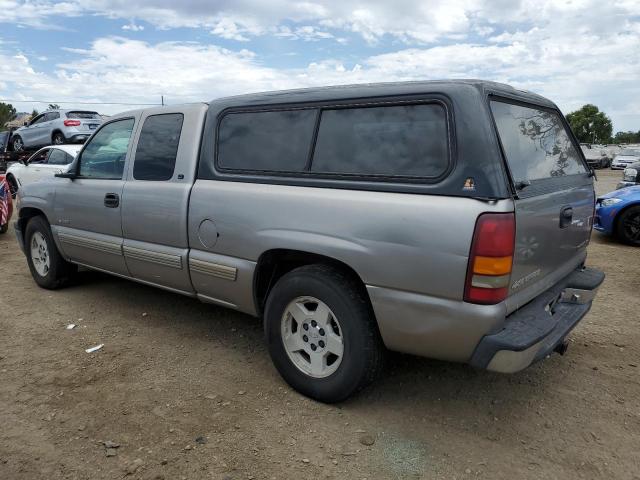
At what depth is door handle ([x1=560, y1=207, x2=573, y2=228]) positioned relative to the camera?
2944 millimetres

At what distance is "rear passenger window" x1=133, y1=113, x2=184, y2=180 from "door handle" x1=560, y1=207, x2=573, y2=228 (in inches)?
107

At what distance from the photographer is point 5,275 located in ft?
20.1

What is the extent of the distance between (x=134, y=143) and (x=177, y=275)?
49.2 inches

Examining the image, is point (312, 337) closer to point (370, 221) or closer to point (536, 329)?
point (370, 221)

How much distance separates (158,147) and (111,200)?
2.20 ft

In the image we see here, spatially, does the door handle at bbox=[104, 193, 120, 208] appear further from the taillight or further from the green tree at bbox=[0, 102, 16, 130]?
the green tree at bbox=[0, 102, 16, 130]

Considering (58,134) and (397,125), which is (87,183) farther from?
(58,134)

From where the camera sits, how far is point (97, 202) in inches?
172

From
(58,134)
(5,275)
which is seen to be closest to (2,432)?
(5,275)

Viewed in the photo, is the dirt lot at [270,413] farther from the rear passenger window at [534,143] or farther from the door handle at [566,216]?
the rear passenger window at [534,143]

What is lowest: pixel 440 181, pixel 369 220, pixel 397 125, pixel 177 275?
pixel 177 275

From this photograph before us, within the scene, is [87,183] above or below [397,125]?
below

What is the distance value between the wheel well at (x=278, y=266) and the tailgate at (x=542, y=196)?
0.90 meters

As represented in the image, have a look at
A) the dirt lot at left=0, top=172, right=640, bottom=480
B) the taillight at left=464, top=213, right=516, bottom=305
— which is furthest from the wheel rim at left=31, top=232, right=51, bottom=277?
the taillight at left=464, top=213, right=516, bottom=305
